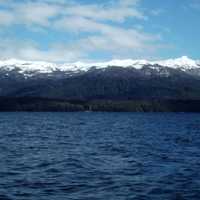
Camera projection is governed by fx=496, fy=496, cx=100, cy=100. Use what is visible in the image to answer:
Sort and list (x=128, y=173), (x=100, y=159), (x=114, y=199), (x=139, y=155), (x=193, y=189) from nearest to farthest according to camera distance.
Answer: (x=114, y=199), (x=193, y=189), (x=128, y=173), (x=100, y=159), (x=139, y=155)

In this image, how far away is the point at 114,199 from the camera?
25203 millimetres

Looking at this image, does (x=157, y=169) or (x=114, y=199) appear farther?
(x=157, y=169)

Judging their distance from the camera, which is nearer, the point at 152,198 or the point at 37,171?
the point at 152,198

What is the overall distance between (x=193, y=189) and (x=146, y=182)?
305 centimetres

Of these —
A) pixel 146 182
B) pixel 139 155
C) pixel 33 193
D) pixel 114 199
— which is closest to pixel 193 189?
pixel 146 182

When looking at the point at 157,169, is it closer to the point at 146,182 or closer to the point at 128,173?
the point at 128,173

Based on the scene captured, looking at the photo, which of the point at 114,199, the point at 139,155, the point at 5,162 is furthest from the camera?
the point at 139,155

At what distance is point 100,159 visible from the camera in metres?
40.5

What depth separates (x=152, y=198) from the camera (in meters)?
25.7

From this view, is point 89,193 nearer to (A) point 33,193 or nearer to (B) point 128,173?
(A) point 33,193

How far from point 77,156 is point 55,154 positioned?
2677 millimetres

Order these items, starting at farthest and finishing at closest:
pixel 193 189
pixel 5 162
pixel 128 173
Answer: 1. pixel 5 162
2. pixel 128 173
3. pixel 193 189

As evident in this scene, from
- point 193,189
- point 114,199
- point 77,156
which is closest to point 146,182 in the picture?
point 193,189

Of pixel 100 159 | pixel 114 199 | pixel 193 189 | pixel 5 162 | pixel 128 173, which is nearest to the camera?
pixel 114 199
